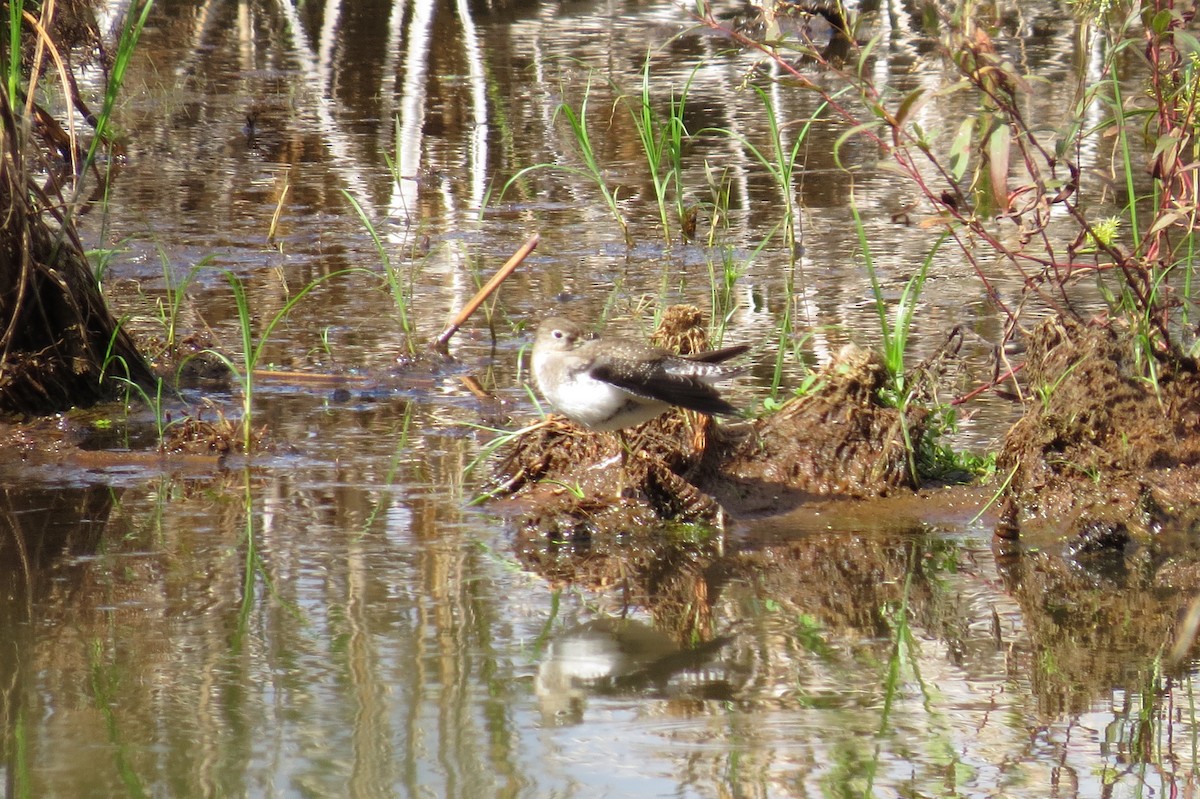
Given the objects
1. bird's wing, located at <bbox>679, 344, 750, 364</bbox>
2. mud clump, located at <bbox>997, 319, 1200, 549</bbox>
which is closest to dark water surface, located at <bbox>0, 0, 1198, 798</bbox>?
mud clump, located at <bbox>997, 319, 1200, 549</bbox>

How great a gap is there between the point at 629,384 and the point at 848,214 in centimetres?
502

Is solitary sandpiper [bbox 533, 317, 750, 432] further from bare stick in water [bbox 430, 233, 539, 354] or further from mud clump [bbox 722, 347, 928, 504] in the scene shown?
bare stick in water [bbox 430, 233, 539, 354]

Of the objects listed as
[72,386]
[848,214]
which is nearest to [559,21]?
[848,214]

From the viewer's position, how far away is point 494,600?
4.81m

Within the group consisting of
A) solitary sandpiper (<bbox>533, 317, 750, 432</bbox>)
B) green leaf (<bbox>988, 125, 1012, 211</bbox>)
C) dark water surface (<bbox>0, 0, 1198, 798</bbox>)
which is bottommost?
dark water surface (<bbox>0, 0, 1198, 798</bbox>)

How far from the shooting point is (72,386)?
668 cm

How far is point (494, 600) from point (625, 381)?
0.91 m

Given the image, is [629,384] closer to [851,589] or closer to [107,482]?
[851,589]

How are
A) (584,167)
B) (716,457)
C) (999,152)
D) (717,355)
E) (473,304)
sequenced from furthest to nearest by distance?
(584,167) → (473,304) → (716,457) → (717,355) → (999,152)

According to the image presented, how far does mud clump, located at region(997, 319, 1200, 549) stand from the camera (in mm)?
5520

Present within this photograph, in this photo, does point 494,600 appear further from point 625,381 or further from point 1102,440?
point 1102,440

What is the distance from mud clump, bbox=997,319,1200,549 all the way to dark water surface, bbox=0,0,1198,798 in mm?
248

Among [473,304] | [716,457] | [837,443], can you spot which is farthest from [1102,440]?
[473,304]

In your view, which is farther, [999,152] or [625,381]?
[625,381]
